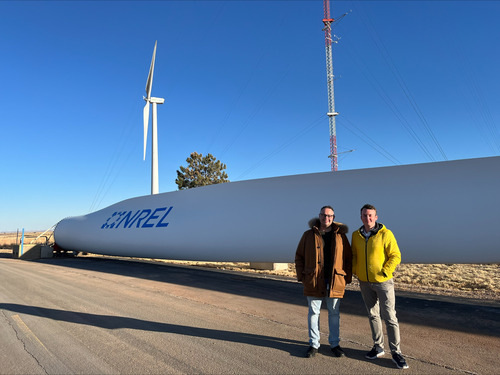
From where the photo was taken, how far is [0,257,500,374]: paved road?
416 centimetres

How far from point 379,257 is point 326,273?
2.36ft

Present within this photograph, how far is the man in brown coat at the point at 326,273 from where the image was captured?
437 cm

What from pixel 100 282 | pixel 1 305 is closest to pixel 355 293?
pixel 100 282

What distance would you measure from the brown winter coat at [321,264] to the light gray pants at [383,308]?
329 mm

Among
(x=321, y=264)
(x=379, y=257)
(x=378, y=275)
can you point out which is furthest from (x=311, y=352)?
(x=379, y=257)

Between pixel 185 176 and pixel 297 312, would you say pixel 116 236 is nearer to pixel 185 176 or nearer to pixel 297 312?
pixel 297 312

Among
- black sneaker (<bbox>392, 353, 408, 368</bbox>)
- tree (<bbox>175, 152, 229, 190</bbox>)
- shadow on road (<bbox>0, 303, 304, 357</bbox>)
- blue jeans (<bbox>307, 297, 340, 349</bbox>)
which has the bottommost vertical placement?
shadow on road (<bbox>0, 303, 304, 357</bbox>)

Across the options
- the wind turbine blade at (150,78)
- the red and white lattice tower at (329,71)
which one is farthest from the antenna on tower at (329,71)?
the wind turbine blade at (150,78)

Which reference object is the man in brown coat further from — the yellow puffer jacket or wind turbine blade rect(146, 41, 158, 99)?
wind turbine blade rect(146, 41, 158, 99)

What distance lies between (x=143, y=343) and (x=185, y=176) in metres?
38.9

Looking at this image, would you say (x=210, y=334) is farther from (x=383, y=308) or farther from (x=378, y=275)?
(x=378, y=275)

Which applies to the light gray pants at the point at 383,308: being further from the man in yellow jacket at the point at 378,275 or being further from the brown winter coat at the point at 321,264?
the brown winter coat at the point at 321,264

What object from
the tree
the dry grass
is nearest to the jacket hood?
the dry grass

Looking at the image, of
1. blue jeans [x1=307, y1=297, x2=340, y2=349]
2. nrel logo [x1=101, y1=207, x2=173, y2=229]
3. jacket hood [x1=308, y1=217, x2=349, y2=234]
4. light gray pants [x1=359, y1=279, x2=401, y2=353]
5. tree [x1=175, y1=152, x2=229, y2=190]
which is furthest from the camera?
tree [x1=175, y1=152, x2=229, y2=190]
